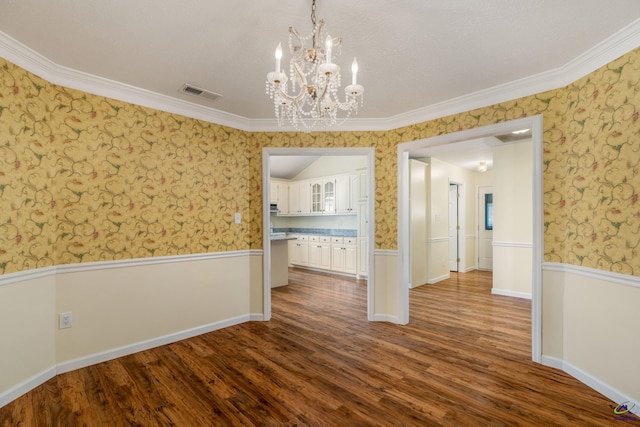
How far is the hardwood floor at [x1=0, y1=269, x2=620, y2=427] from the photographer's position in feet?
Result: 6.50

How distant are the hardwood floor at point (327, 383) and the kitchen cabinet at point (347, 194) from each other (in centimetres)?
337

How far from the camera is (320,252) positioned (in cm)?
725

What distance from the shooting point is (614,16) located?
1.86 m

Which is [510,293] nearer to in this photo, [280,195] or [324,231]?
[324,231]

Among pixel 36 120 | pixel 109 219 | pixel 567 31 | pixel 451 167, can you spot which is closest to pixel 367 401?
pixel 109 219

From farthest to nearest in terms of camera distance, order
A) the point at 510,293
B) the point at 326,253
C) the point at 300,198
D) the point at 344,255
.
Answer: the point at 300,198 < the point at 326,253 < the point at 344,255 < the point at 510,293

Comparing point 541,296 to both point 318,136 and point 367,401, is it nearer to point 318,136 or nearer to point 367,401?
point 367,401

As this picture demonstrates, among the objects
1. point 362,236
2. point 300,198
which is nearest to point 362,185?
point 362,236

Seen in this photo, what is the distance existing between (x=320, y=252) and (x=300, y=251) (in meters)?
0.69

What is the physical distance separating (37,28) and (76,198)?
128cm

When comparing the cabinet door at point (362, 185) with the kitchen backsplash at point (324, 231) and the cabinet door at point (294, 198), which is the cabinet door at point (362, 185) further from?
the cabinet door at point (294, 198)

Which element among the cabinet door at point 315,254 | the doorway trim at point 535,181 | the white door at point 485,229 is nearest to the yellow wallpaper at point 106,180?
the doorway trim at point 535,181

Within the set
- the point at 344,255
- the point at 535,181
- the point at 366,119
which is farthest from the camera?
the point at 344,255

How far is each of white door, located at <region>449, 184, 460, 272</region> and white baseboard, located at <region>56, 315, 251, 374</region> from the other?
5.37 meters
